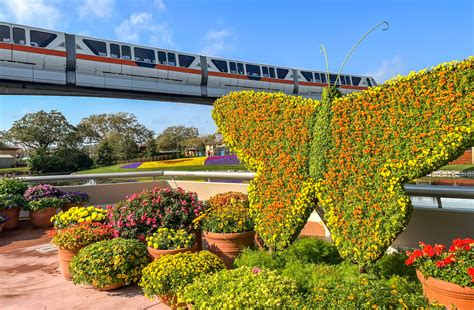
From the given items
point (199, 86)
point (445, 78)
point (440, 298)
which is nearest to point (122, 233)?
point (440, 298)

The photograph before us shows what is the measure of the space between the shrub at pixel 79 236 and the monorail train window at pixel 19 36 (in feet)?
48.1

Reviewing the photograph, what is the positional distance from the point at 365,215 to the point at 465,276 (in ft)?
3.04

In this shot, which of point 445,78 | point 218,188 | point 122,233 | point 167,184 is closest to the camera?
point 445,78

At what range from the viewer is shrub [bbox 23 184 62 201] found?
7.51 metres

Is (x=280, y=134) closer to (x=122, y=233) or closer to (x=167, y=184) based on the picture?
(x=122, y=233)

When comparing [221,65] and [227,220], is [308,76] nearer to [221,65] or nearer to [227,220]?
[221,65]

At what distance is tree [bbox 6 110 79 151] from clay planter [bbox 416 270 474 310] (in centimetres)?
3839

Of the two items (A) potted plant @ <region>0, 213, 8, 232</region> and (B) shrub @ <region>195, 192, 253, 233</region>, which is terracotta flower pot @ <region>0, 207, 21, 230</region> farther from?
(B) shrub @ <region>195, 192, 253, 233</region>

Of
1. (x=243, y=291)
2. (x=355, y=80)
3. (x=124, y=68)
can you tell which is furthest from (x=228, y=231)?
(x=355, y=80)

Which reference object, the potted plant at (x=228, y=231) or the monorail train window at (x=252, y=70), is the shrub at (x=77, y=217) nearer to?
the potted plant at (x=228, y=231)

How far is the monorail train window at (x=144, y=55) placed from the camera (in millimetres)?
19908

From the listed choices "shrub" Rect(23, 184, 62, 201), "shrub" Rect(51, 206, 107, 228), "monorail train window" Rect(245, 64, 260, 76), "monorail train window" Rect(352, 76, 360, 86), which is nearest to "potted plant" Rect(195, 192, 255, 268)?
"shrub" Rect(51, 206, 107, 228)

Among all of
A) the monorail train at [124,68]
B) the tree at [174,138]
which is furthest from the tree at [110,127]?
the monorail train at [124,68]

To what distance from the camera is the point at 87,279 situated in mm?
3752
